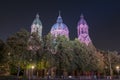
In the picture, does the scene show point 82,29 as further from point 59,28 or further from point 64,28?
point 59,28

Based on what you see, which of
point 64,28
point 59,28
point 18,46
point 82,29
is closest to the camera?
point 18,46

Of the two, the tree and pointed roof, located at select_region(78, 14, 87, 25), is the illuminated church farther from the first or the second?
the tree

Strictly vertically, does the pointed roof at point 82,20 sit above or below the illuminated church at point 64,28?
above

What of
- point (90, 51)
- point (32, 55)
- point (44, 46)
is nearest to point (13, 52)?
point (32, 55)

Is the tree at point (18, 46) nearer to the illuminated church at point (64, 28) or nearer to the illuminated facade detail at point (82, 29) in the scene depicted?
the illuminated church at point (64, 28)

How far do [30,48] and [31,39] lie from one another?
7.00ft

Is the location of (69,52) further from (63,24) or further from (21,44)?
(63,24)

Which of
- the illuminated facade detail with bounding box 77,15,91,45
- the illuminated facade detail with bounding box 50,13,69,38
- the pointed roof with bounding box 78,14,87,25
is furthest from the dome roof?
the pointed roof with bounding box 78,14,87,25

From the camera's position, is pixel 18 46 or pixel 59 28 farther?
pixel 59 28

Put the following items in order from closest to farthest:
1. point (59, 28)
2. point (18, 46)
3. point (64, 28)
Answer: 1. point (18, 46)
2. point (59, 28)
3. point (64, 28)

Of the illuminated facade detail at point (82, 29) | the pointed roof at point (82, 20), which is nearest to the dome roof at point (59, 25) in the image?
the illuminated facade detail at point (82, 29)

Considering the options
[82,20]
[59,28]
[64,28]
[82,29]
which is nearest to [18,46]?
[59,28]

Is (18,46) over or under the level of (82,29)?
under

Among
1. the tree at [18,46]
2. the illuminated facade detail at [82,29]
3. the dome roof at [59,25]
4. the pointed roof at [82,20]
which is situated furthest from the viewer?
the pointed roof at [82,20]
